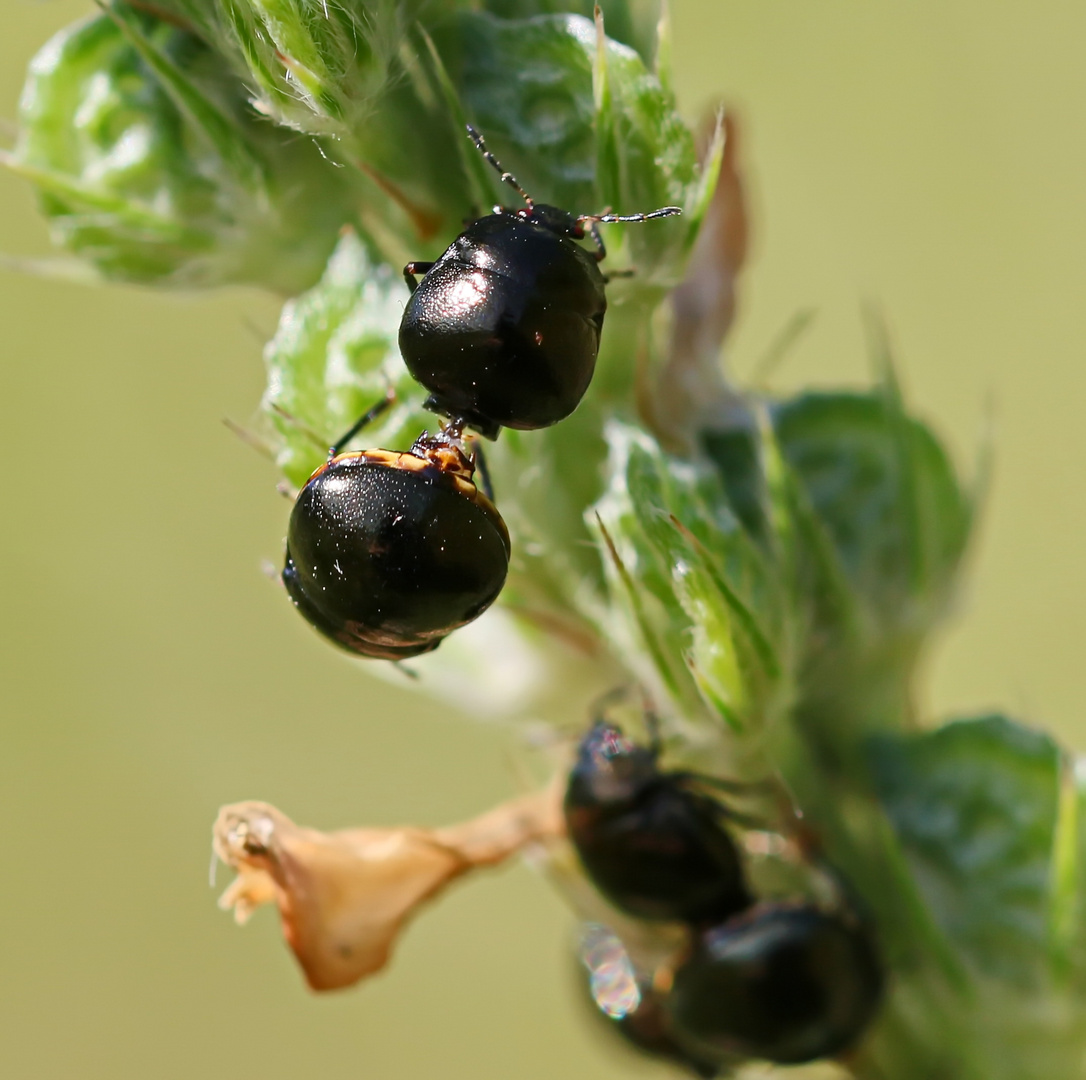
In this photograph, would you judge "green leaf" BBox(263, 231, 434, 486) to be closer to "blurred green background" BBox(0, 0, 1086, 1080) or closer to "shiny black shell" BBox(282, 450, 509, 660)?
"shiny black shell" BBox(282, 450, 509, 660)

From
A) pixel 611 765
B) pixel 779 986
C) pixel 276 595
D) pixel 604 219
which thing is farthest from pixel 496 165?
pixel 276 595

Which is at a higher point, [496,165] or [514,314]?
[496,165]

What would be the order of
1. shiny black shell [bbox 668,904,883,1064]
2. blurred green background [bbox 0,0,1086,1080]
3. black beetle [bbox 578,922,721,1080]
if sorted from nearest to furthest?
shiny black shell [bbox 668,904,883,1064] < black beetle [bbox 578,922,721,1080] < blurred green background [bbox 0,0,1086,1080]

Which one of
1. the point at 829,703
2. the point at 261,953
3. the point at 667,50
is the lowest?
the point at 261,953

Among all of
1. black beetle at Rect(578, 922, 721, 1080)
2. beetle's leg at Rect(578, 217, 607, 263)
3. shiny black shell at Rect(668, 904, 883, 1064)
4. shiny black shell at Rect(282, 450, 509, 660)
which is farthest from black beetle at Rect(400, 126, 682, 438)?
black beetle at Rect(578, 922, 721, 1080)

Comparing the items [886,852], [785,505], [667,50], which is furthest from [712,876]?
[667,50]

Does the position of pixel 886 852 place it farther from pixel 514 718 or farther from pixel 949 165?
pixel 949 165

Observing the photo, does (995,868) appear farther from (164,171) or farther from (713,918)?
(164,171)
